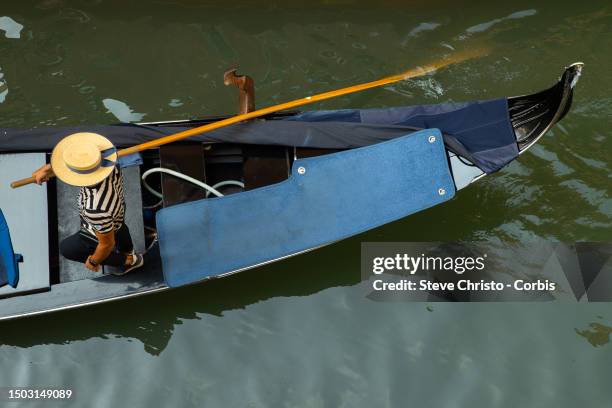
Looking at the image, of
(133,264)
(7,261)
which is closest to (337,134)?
(133,264)

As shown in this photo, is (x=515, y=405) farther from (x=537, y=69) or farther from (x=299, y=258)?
(x=537, y=69)

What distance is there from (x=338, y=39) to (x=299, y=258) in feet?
5.94

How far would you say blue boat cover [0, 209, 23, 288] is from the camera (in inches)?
193

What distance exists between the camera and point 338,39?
6527mm

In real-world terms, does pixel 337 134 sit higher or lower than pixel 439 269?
higher

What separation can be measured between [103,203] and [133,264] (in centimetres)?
63

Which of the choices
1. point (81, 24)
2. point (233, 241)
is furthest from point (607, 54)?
point (81, 24)

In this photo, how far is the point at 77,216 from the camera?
526cm

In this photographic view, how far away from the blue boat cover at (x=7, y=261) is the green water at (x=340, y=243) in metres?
0.45

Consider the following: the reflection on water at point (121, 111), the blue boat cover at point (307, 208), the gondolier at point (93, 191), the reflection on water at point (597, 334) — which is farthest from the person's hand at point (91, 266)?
the reflection on water at point (597, 334)

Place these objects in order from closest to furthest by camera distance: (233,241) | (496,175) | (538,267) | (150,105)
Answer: (233,241) < (538,267) < (496,175) < (150,105)

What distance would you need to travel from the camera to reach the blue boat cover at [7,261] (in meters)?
4.91

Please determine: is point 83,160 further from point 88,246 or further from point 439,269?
point 439,269

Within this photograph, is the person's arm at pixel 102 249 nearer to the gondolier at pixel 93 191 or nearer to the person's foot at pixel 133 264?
the gondolier at pixel 93 191
